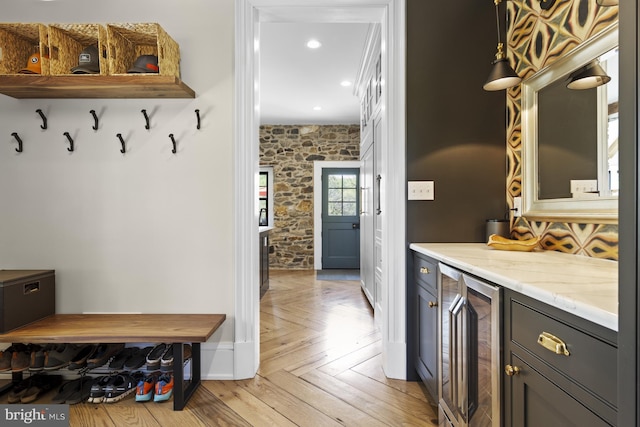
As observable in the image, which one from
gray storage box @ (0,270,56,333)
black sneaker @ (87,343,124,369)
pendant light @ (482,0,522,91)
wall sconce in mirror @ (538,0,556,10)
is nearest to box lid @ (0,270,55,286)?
gray storage box @ (0,270,56,333)

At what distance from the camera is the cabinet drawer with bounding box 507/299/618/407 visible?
0.71 meters

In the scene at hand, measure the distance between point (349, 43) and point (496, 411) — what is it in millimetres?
3384

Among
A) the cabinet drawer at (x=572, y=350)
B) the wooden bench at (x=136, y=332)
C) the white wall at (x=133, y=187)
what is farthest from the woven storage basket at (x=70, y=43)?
the cabinet drawer at (x=572, y=350)

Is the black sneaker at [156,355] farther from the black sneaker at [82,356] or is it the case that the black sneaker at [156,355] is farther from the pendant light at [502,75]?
the pendant light at [502,75]

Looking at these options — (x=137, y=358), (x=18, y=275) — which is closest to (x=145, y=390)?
(x=137, y=358)

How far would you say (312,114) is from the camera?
19.7 ft

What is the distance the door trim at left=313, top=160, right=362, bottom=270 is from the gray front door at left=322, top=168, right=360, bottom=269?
0.21 ft

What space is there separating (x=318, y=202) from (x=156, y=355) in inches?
192

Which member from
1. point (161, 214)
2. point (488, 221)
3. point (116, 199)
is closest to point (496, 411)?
point (488, 221)

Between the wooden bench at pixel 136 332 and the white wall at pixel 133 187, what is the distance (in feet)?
0.39

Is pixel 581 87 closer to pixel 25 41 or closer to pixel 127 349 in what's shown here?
pixel 127 349

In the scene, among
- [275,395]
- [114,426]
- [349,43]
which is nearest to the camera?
[114,426]

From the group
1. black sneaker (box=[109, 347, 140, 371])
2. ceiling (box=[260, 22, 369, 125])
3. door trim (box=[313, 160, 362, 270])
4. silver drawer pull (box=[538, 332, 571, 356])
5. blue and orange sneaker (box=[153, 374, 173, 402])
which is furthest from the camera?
door trim (box=[313, 160, 362, 270])

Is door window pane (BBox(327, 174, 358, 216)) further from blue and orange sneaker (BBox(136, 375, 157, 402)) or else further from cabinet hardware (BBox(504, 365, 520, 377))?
cabinet hardware (BBox(504, 365, 520, 377))
